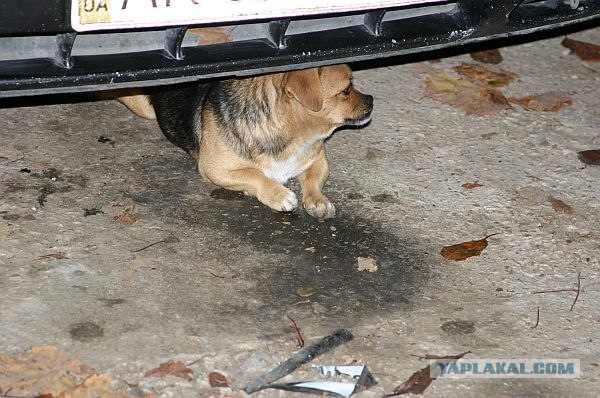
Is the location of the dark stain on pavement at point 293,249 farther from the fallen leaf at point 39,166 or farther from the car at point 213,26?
the car at point 213,26

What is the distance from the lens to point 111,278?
4.46m

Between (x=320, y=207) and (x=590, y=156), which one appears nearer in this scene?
(x=320, y=207)

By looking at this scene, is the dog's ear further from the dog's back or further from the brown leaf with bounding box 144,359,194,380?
the brown leaf with bounding box 144,359,194,380

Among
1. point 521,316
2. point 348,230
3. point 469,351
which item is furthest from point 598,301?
point 348,230

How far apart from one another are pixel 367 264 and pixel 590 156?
1682mm

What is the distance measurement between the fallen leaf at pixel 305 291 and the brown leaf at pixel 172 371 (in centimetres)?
71

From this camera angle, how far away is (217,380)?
12.8 feet

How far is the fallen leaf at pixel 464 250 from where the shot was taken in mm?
4840

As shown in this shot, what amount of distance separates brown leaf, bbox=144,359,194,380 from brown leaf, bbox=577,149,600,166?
8.97 feet

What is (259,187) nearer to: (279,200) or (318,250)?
(279,200)

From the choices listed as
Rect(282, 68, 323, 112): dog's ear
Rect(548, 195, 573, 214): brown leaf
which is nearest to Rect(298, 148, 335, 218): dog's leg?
Rect(282, 68, 323, 112): dog's ear

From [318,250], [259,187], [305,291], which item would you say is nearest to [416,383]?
[305,291]

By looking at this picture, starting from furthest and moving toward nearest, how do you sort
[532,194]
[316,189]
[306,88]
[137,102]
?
[137,102] < [532,194] < [316,189] < [306,88]

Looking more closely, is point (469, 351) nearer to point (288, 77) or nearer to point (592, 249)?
point (592, 249)
